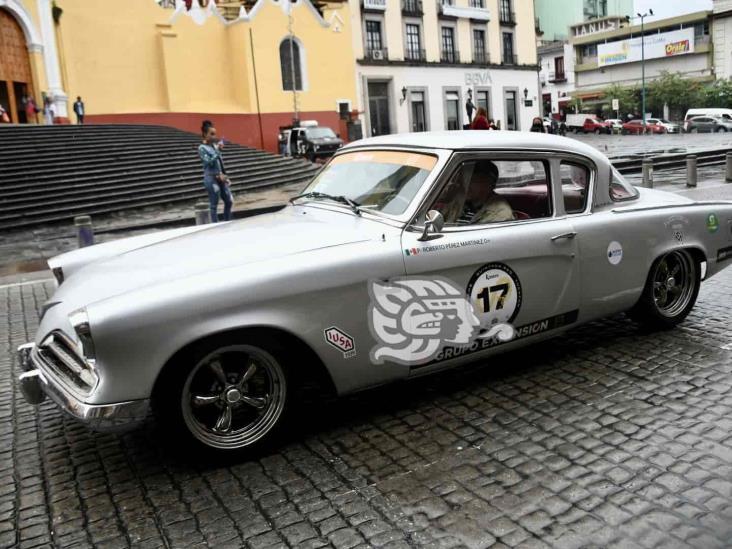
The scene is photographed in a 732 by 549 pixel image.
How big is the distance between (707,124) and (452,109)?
1819 centimetres

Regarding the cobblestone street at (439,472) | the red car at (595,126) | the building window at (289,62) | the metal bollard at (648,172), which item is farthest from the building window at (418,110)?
the cobblestone street at (439,472)

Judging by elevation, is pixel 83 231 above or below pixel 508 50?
below

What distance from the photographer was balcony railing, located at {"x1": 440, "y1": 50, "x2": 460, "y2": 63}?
48.7 meters

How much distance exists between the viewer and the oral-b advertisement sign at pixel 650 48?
67438 mm

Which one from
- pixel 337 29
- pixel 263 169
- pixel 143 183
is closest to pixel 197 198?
pixel 143 183

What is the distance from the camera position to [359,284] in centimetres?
351

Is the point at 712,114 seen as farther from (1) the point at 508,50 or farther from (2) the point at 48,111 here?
(2) the point at 48,111

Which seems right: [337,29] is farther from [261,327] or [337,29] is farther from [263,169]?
[261,327]

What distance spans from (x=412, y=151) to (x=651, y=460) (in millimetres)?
2159

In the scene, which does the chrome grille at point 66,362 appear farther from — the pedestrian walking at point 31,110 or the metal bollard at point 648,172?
the pedestrian walking at point 31,110

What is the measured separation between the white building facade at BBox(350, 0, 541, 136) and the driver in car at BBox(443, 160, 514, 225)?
40115 mm

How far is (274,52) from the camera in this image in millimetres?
36781

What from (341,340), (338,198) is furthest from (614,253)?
(341,340)

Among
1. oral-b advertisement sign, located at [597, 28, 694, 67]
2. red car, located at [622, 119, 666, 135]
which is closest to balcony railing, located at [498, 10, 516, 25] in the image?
red car, located at [622, 119, 666, 135]
